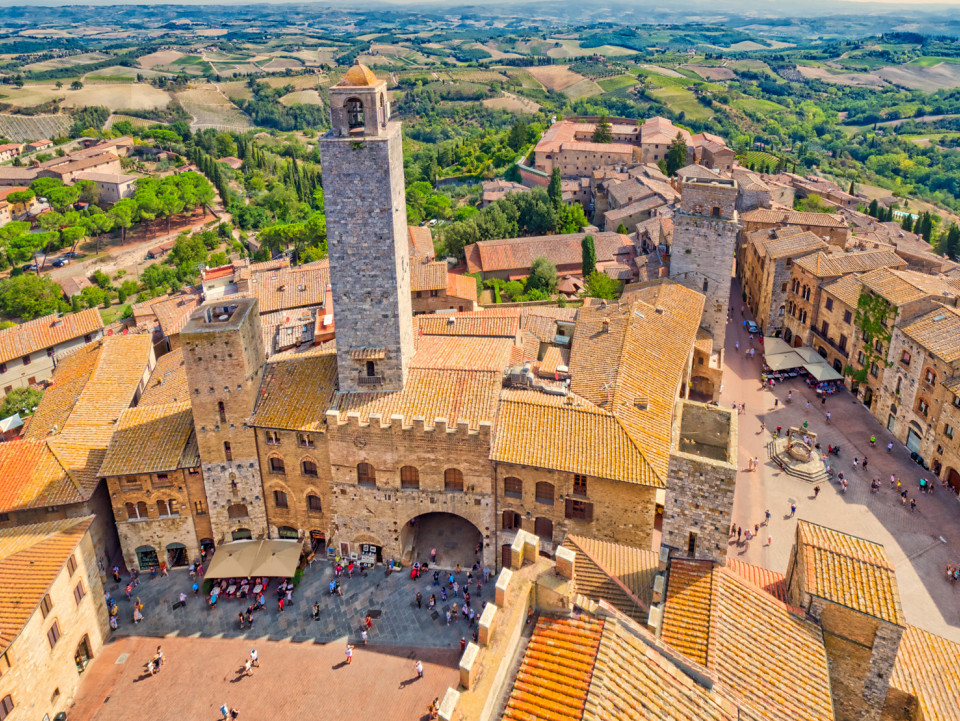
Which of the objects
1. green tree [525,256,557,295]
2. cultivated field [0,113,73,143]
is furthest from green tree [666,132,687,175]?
cultivated field [0,113,73,143]

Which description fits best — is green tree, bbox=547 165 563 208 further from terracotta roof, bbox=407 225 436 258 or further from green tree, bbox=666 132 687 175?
green tree, bbox=666 132 687 175

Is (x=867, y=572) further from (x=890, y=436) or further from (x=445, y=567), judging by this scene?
(x=890, y=436)

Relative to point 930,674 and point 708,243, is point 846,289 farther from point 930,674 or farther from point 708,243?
point 930,674

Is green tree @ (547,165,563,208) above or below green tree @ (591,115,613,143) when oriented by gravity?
below

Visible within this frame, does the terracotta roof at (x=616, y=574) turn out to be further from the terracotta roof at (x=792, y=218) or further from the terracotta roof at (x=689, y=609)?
the terracotta roof at (x=792, y=218)

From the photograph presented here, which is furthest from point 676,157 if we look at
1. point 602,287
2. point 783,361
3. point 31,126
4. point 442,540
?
point 31,126

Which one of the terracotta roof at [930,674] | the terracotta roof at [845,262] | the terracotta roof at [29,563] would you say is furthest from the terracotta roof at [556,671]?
the terracotta roof at [845,262]

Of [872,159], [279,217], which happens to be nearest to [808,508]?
[279,217]
